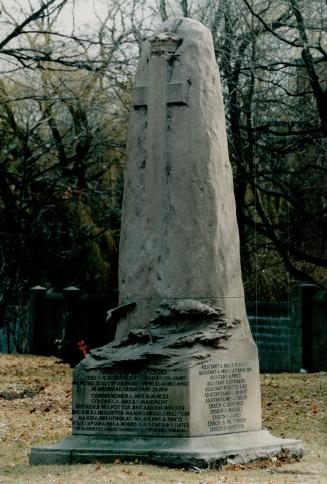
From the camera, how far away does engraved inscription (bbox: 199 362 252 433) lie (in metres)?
9.21

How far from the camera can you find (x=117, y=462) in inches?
350

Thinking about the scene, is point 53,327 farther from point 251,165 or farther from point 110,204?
point 251,165

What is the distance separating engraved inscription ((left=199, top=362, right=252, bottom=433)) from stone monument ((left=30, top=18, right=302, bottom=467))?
11 millimetres

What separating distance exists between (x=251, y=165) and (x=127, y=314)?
11872 mm

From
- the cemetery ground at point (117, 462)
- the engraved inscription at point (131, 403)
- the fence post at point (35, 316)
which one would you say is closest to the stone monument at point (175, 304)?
the engraved inscription at point (131, 403)

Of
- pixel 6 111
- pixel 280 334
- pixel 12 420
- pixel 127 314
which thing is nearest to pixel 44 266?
pixel 6 111

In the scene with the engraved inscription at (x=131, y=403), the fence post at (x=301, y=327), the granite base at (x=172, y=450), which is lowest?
the granite base at (x=172, y=450)

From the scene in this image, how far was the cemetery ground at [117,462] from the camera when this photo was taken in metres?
8.45

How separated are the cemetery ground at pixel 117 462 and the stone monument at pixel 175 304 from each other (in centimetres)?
32

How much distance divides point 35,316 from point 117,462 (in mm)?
20035

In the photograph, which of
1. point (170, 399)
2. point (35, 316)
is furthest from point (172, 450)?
point (35, 316)

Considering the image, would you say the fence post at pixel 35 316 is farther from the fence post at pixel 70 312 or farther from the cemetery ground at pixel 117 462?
the cemetery ground at pixel 117 462

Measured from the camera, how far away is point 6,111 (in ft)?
78.4

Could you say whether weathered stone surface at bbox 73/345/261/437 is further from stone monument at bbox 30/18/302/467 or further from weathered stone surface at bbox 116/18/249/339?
weathered stone surface at bbox 116/18/249/339
